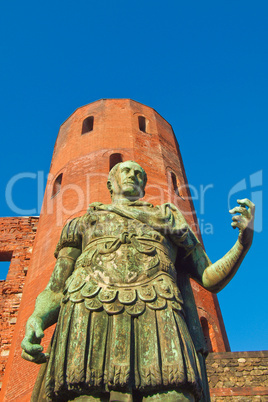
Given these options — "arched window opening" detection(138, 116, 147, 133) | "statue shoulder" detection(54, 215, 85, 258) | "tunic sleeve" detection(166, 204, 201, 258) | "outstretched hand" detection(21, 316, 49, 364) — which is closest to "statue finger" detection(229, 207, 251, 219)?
"tunic sleeve" detection(166, 204, 201, 258)

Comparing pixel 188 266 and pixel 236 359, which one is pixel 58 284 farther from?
pixel 236 359

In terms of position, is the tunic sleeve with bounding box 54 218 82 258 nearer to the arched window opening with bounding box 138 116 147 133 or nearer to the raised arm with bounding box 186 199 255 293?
the raised arm with bounding box 186 199 255 293

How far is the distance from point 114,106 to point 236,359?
29.6ft

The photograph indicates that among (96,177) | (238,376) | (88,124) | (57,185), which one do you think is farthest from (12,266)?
(238,376)

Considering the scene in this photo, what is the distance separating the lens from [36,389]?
2.51m

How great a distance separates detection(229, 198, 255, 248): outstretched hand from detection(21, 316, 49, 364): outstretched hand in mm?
1209

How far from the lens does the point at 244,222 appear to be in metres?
2.61

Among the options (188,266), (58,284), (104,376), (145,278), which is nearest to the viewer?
(104,376)

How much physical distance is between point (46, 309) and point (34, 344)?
11.0 inches

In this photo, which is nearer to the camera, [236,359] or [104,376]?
[104,376]

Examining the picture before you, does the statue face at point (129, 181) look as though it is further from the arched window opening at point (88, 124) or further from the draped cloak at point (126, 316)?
the arched window opening at point (88, 124)

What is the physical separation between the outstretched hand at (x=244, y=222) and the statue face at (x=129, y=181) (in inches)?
31.3

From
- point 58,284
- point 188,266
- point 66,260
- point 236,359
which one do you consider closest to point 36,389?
point 58,284

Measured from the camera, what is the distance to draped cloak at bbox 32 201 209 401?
7.00 ft
